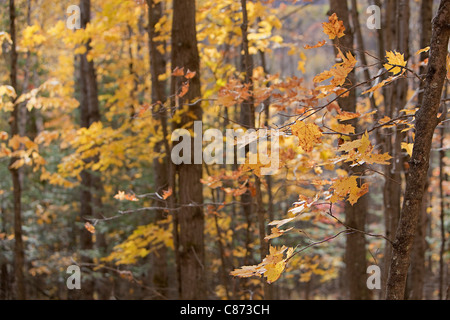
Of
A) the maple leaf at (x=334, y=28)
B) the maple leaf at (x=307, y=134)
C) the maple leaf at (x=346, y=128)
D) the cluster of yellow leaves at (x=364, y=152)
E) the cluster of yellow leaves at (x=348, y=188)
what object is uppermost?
the maple leaf at (x=334, y=28)

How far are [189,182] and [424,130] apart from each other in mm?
3125

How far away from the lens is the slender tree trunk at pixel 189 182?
4477mm

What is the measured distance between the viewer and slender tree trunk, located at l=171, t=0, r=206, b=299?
4477 millimetres

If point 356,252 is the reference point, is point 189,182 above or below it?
above

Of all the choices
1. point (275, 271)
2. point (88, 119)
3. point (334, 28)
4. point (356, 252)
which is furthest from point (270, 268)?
point (88, 119)

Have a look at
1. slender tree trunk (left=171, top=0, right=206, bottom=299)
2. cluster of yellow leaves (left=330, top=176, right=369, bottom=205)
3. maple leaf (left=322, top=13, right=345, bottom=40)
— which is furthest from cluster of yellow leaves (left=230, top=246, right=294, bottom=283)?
slender tree trunk (left=171, top=0, right=206, bottom=299)

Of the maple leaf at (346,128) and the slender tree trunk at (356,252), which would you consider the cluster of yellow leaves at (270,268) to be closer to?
the maple leaf at (346,128)

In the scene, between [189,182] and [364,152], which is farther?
[189,182]

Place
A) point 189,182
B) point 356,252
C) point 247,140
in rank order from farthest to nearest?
point 356,252 < point 189,182 < point 247,140

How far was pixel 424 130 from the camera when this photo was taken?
1.76 meters

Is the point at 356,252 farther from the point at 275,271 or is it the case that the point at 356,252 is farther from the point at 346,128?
the point at 275,271

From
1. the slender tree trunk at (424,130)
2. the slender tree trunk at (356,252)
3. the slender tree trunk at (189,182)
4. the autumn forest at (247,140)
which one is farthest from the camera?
the slender tree trunk at (356,252)

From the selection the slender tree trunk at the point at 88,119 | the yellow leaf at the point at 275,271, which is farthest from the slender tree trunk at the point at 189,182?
the slender tree trunk at the point at 88,119

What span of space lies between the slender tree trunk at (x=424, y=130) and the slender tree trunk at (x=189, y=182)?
9.01 feet
